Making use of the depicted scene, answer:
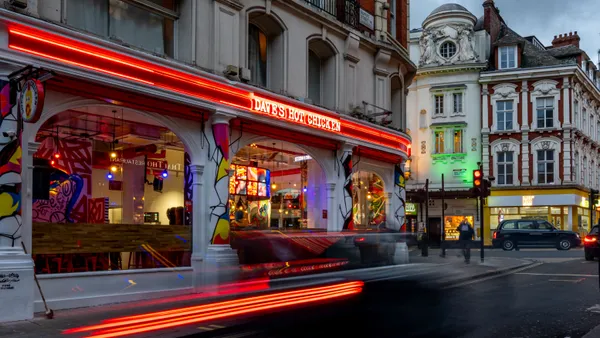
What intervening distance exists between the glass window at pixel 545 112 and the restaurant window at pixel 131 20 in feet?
117

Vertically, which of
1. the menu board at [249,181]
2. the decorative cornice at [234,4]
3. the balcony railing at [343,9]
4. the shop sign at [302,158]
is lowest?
the menu board at [249,181]

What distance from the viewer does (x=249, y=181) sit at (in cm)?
1803

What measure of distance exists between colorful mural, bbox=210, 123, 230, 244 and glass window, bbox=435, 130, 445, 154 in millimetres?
33618

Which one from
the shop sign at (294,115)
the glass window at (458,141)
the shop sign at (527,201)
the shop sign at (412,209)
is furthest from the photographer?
the shop sign at (412,209)

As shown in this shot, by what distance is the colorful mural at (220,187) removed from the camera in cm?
1430

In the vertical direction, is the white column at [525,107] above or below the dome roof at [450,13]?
below

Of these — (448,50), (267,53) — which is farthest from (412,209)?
(267,53)

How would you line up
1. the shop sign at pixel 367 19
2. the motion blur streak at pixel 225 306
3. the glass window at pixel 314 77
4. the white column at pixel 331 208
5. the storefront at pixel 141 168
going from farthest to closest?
the shop sign at pixel 367 19, the glass window at pixel 314 77, the white column at pixel 331 208, the storefront at pixel 141 168, the motion blur streak at pixel 225 306

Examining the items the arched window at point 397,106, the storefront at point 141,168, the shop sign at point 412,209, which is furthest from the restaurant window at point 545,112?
the storefront at point 141,168

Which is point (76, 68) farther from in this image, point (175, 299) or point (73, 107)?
point (175, 299)

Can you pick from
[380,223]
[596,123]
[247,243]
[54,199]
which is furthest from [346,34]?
[596,123]

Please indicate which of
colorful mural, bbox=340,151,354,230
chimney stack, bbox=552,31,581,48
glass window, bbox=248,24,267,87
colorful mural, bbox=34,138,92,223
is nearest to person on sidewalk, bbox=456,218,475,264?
colorful mural, bbox=340,151,354,230

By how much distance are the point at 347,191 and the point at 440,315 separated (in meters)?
8.73

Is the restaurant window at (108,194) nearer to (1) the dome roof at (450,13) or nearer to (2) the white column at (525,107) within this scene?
(2) the white column at (525,107)
